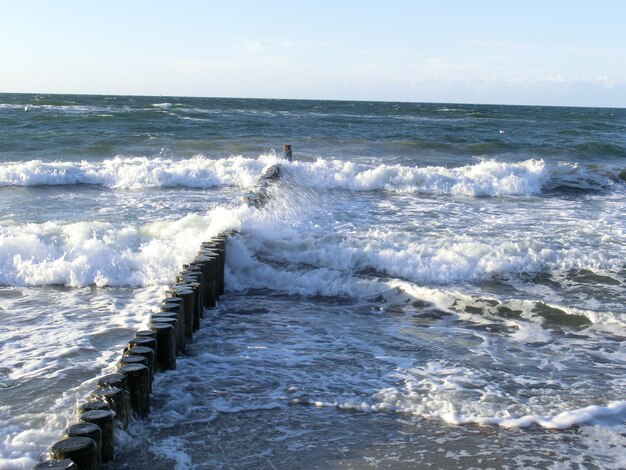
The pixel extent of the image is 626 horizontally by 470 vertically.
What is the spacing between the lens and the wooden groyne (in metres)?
4.03

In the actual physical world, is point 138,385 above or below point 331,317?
above

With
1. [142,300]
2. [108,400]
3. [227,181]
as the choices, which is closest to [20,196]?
[227,181]

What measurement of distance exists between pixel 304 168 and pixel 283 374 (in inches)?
548

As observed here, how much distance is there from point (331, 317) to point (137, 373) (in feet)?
11.6

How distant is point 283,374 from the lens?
6332mm

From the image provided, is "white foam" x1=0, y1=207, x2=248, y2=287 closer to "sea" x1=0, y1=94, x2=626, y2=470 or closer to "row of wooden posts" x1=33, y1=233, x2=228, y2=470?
"sea" x1=0, y1=94, x2=626, y2=470

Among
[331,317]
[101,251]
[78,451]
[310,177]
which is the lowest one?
[331,317]

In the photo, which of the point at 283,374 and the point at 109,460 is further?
the point at 283,374

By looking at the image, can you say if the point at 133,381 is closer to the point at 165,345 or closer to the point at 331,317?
the point at 165,345

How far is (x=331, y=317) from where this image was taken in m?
8.34

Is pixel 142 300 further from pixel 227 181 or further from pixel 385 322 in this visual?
pixel 227 181

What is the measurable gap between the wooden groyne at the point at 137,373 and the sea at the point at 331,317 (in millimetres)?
162

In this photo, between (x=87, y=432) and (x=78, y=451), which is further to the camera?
(x=87, y=432)


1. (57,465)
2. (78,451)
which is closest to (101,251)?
(78,451)
